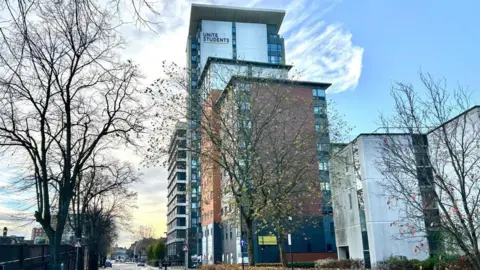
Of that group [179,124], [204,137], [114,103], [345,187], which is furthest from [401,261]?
[114,103]

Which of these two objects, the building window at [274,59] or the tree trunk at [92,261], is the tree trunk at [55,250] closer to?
the tree trunk at [92,261]

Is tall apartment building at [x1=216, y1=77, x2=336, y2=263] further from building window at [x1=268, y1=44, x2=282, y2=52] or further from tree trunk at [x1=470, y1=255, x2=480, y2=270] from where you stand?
building window at [x1=268, y1=44, x2=282, y2=52]

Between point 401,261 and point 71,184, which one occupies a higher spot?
point 71,184

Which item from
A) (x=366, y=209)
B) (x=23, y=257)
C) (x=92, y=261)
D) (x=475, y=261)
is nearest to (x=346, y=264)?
(x=366, y=209)

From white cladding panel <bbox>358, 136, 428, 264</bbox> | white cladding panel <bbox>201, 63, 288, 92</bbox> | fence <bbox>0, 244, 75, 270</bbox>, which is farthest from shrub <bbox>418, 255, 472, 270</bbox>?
fence <bbox>0, 244, 75, 270</bbox>

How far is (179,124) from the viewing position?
24.5m

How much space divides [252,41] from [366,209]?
64798 mm

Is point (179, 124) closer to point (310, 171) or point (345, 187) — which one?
point (310, 171)

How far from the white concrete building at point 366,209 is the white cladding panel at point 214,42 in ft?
195

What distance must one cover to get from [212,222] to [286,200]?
1900 inches

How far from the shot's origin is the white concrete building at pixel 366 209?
30.2m

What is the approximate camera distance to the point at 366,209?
103 ft

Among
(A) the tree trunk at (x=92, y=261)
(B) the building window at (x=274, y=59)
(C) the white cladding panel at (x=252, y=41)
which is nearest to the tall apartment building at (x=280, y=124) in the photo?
(A) the tree trunk at (x=92, y=261)

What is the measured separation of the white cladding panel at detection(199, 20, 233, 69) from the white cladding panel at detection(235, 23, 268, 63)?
7.43ft
